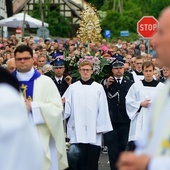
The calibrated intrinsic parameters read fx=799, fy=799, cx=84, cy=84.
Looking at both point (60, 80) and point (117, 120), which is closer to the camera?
point (117, 120)

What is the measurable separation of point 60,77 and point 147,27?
29.7ft

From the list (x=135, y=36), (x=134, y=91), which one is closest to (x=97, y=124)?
(x=134, y=91)

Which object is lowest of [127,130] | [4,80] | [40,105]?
[127,130]

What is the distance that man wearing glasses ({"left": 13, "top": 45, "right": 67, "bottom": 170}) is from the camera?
31.3ft

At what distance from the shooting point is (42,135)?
9602 millimetres

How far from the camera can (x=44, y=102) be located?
9.72m

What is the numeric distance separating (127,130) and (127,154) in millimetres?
9585

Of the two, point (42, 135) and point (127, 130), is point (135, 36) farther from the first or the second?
point (42, 135)

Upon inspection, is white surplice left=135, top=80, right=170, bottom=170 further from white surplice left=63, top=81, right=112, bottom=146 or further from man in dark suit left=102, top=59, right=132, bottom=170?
man in dark suit left=102, top=59, right=132, bottom=170

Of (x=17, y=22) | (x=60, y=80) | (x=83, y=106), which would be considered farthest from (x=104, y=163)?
(x=17, y=22)

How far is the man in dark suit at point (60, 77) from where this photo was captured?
14.4m

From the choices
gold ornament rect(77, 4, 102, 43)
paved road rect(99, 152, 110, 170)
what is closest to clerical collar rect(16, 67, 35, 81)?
paved road rect(99, 152, 110, 170)

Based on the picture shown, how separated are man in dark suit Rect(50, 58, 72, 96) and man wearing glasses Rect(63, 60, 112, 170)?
1.81 m

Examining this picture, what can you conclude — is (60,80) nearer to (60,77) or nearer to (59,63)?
(60,77)
